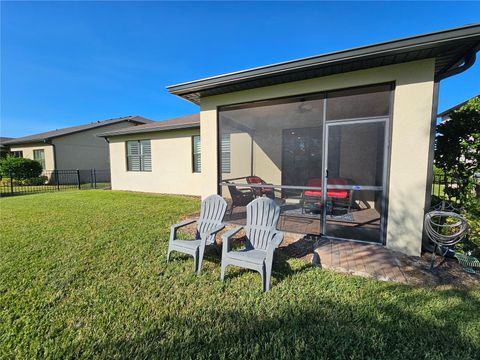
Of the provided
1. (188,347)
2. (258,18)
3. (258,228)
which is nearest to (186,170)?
(258,18)

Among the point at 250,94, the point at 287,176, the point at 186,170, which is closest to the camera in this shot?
the point at 250,94

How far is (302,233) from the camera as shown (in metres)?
4.29

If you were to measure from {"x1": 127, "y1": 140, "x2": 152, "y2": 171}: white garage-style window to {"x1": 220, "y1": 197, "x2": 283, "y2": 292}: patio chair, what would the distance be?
8827mm

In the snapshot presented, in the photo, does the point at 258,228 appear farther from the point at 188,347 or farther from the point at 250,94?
the point at 250,94

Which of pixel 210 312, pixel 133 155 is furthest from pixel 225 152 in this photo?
pixel 133 155

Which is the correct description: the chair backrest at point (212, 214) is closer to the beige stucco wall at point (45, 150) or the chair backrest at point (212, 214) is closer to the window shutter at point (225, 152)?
the window shutter at point (225, 152)

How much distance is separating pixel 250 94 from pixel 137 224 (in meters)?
4.11

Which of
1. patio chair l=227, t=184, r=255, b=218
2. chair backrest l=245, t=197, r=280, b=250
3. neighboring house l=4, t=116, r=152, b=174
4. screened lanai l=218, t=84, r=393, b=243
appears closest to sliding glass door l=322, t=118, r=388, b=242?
screened lanai l=218, t=84, r=393, b=243

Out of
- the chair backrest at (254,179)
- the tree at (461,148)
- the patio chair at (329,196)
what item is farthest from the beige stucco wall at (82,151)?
the tree at (461,148)

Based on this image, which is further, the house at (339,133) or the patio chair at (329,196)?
the patio chair at (329,196)

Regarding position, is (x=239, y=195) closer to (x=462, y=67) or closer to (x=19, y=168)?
(x=462, y=67)

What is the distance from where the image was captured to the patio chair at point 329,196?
4.19 metres

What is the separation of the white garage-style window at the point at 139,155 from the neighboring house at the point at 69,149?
5.69 meters

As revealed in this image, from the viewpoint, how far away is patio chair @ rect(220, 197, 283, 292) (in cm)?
265
